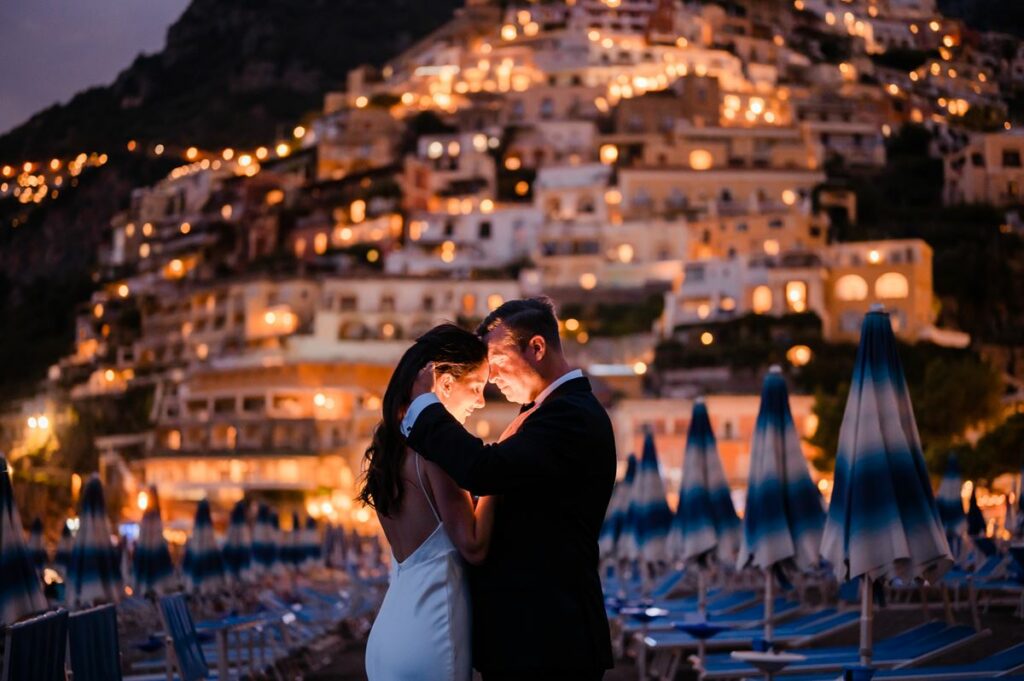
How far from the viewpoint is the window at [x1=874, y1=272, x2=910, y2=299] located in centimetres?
6431

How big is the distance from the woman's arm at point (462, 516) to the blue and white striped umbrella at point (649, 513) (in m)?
14.1

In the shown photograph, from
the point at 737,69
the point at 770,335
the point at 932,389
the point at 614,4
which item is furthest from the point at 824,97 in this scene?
the point at 932,389

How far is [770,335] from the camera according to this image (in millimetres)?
62625

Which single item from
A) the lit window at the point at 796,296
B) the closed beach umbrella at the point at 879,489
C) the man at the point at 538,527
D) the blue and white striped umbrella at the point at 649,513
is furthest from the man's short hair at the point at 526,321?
the lit window at the point at 796,296

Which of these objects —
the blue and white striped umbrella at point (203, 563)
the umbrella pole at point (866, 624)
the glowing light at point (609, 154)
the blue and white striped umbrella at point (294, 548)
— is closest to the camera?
the umbrella pole at point (866, 624)

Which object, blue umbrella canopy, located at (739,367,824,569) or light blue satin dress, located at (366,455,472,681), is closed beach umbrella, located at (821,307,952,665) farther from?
light blue satin dress, located at (366,455,472,681)

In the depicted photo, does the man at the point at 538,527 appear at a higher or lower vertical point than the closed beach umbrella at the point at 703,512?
higher

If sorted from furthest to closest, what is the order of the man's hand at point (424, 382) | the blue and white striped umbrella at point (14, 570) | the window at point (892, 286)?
the window at point (892, 286), the blue and white striped umbrella at point (14, 570), the man's hand at point (424, 382)

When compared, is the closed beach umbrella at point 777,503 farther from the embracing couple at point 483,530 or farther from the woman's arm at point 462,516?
the woman's arm at point 462,516

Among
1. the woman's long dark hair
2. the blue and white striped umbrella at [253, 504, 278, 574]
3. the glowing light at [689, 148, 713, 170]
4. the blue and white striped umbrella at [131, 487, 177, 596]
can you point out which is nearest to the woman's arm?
the woman's long dark hair

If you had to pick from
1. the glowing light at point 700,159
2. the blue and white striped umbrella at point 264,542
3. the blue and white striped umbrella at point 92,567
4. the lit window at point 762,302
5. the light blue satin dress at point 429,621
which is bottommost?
the blue and white striped umbrella at point 264,542

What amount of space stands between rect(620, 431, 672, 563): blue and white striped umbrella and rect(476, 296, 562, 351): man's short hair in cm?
1379

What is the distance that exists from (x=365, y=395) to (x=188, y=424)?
903 cm

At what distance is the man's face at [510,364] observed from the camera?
6.38m
